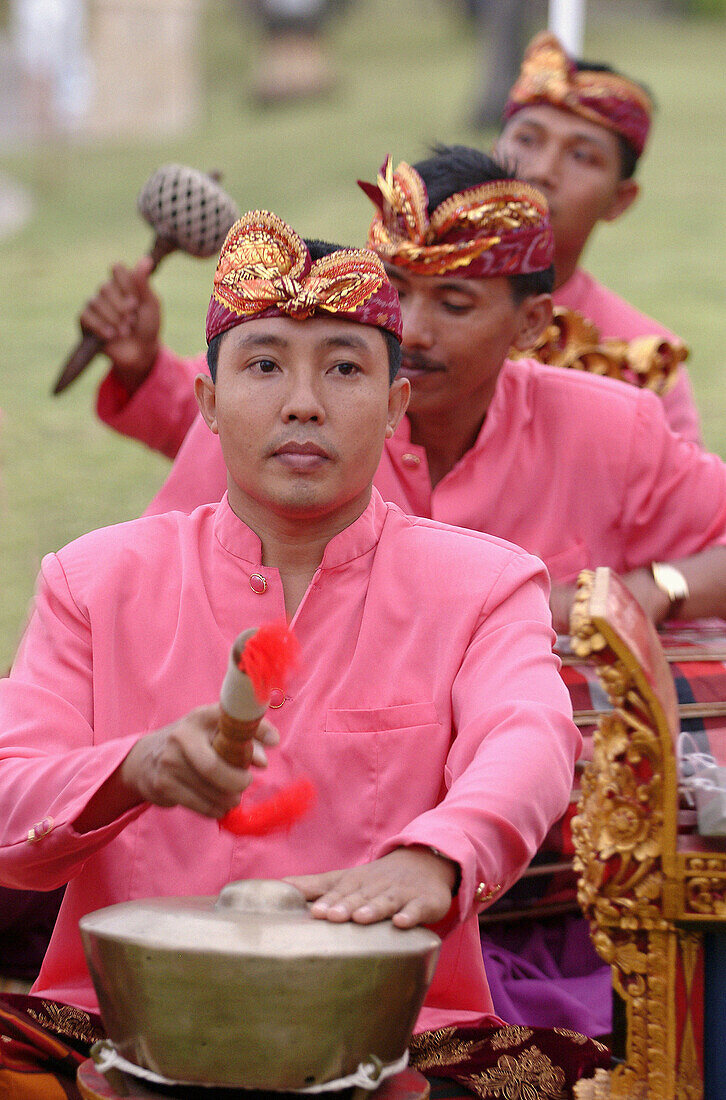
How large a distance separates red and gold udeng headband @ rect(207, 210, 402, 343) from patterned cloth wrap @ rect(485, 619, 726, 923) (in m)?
1.05

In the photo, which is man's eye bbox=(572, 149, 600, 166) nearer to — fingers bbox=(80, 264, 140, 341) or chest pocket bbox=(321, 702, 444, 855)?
fingers bbox=(80, 264, 140, 341)

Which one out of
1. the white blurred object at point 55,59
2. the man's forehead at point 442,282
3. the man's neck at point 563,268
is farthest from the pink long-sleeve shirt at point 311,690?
the white blurred object at point 55,59

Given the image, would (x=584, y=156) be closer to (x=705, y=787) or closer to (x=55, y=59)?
(x=705, y=787)

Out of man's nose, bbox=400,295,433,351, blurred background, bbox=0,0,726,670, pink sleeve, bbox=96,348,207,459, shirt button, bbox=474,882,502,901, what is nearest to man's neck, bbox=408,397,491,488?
man's nose, bbox=400,295,433,351

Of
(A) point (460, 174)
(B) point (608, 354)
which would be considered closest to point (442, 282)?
(A) point (460, 174)

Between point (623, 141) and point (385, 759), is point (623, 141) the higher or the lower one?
the higher one

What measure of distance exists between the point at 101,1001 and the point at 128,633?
68 cm

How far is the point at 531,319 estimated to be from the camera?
12.8 feet

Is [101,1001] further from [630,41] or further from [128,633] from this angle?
[630,41]

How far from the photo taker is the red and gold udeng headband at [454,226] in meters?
3.56

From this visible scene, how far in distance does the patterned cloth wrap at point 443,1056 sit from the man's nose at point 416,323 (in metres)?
1.70

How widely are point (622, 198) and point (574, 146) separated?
0.34 meters

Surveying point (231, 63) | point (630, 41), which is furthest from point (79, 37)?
point (630, 41)

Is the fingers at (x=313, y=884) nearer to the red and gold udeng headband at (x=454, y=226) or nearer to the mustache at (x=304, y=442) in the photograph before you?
the mustache at (x=304, y=442)
